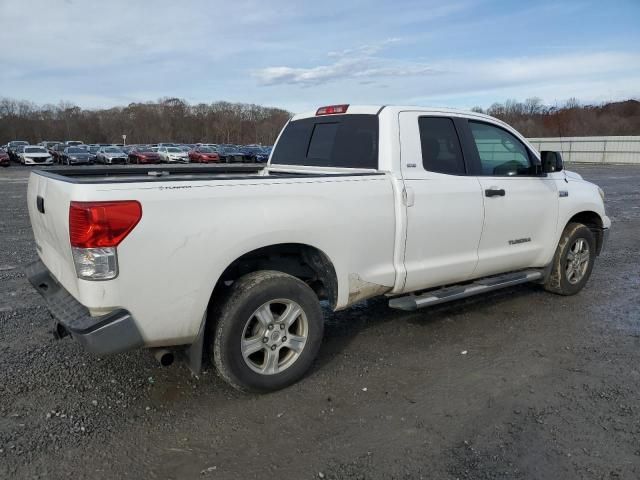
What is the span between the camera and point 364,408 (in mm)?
3537

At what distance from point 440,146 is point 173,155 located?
46092 millimetres

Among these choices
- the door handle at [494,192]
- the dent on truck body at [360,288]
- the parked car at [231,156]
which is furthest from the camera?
the parked car at [231,156]

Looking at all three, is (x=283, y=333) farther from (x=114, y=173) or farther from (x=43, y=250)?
(x=114, y=173)

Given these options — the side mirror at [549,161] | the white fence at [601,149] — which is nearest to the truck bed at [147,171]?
the side mirror at [549,161]

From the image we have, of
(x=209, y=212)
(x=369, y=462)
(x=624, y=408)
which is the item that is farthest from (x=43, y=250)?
(x=624, y=408)

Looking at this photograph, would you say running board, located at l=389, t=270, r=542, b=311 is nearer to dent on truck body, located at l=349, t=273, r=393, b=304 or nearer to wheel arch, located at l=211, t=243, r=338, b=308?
dent on truck body, located at l=349, t=273, r=393, b=304

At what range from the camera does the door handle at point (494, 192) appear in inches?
188

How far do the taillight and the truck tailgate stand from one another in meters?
0.12

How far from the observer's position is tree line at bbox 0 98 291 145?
388 ft

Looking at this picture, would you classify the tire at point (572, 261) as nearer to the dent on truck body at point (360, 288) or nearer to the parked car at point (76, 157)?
the dent on truck body at point (360, 288)

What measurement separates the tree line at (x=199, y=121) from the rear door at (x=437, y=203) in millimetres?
93336

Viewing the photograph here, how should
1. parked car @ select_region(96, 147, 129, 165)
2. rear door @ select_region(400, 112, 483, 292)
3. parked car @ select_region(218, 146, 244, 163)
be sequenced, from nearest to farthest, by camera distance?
1. rear door @ select_region(400, 112, 483, 292)
2. parked car @ select_region(96, 147, 129, 165)
3. parked car @ select_region(218, 146, 244, 163)

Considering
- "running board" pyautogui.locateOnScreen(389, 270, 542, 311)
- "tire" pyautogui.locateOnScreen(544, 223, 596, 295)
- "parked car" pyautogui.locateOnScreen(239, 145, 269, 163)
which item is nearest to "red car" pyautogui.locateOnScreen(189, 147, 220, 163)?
"parked car" pyautogui.locateOnScreen(239, 145, 269, 163)

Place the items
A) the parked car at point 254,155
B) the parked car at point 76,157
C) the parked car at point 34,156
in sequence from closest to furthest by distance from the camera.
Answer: the parked car at point 34,156 → the parked car at point 76,157 → the parked car at point 254,155
